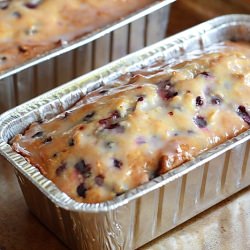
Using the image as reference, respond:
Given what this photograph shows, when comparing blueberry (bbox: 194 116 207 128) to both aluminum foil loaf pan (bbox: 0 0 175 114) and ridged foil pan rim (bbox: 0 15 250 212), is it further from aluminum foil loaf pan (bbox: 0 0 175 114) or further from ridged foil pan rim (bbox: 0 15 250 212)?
aluminum foil loaf pan (bbox: 0 0 175 114)

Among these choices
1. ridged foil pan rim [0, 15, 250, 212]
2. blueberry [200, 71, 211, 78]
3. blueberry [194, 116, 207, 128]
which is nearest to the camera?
ridged foil pan rim [0, 15, 250, 212]

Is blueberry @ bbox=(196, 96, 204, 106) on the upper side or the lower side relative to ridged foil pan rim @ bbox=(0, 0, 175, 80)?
upper

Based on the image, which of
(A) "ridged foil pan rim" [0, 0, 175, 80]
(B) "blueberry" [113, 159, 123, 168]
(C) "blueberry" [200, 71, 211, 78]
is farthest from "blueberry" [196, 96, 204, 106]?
(A) "ridged foil pan rim" [0, 0, 175, 80]

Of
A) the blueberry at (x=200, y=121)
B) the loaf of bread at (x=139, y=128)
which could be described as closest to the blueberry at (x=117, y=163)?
the loaf of bread at (x=139, y=128)

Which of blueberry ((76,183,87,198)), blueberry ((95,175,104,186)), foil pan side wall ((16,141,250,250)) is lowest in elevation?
foil pan side wall ((16,141,250,250))

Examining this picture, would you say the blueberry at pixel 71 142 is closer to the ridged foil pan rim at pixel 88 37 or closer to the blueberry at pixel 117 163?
the blueberry at pixel 117 163

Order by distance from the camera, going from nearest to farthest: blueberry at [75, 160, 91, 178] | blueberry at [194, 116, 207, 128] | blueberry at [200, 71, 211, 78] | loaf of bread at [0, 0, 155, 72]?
blueberry at [75, 160, 91, 178]
blueberry at [194, 116, 207, 128]
blueberry at [200, 71, 211, 78]
loaf of bread at [0, 0, 155, 72]

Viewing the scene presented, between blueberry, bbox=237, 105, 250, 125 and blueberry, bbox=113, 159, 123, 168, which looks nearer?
blueberry, bbox=113, 159, 123, 168
